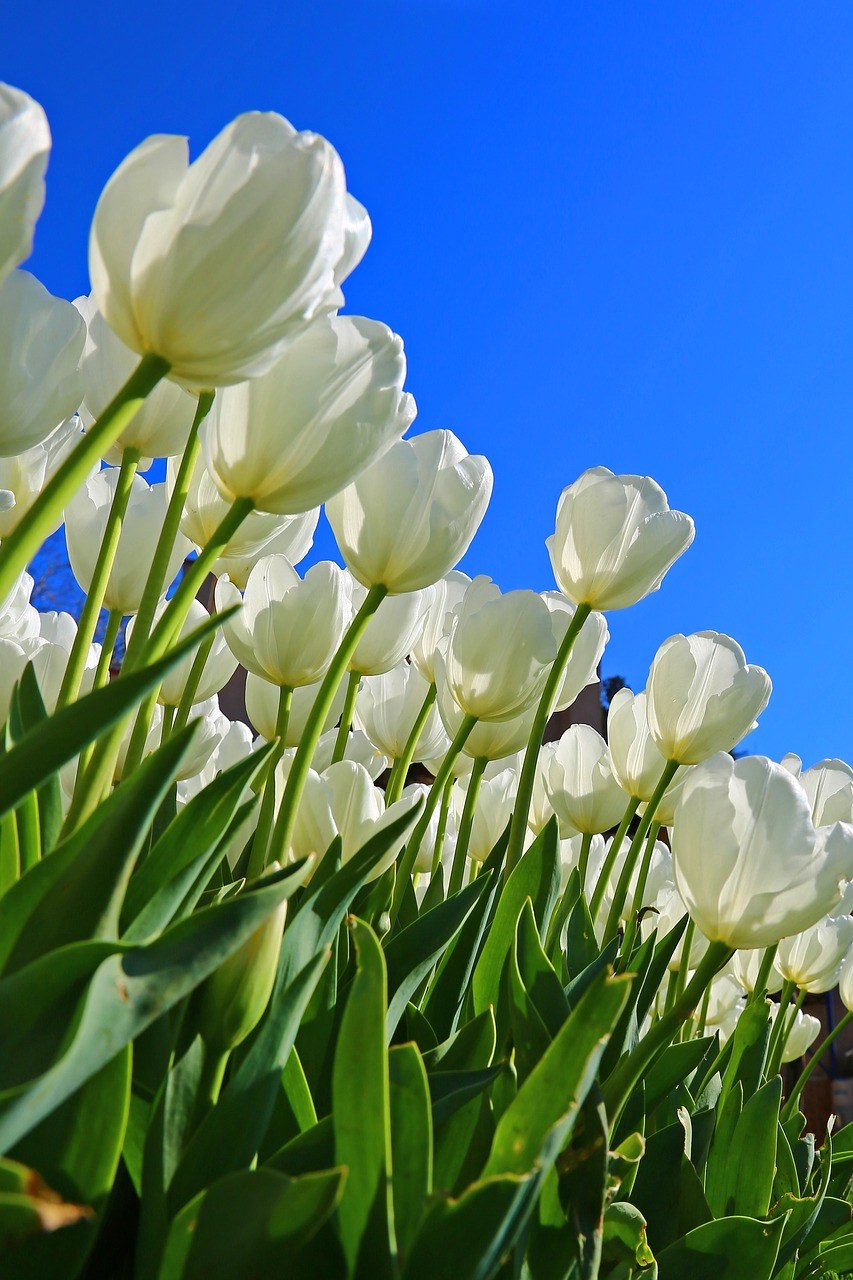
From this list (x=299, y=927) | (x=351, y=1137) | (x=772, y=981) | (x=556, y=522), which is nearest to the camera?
(x=351, y=1137)

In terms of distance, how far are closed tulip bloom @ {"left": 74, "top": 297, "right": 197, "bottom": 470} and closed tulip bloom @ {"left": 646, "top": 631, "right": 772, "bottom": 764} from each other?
510mm

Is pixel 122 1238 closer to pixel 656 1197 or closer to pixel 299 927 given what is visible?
pixel 299 927

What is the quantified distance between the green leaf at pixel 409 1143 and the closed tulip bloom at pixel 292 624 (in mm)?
416

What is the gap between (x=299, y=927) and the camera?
50 cm

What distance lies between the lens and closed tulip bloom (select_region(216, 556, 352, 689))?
2.63 feet

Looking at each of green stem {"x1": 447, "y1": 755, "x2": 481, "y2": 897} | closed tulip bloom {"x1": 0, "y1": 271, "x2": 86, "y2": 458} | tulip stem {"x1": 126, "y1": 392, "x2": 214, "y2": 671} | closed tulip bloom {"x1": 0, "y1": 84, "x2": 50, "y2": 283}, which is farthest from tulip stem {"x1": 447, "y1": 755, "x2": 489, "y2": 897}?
closed tulip bloom {"x1": 0, "y1": 84, "x2": 50, "y2": 283}

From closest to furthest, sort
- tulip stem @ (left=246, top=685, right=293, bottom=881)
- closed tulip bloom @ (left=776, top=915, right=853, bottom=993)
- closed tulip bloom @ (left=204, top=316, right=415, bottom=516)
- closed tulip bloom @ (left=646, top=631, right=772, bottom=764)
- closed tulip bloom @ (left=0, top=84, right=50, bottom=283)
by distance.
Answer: closed tulip bloom @ (left=0, top=84, right=50, bottom=283) < closed tulip bloom @ (left=204, top=316, right=415, bottom=516) < tulip stem @ (left=246, top=685, right=293, bottom=881) < closed tulip bloom @ (left=646, top=631, right=772, bottom=764) < closed tulip bloom @ (left=776, top=915, right=853, bottom=993)

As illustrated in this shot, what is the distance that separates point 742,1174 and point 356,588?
1.82 feet

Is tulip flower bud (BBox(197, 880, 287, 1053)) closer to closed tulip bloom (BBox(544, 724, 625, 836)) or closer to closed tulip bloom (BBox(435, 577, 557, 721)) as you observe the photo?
closed tulip bloom (BBox(435, 577, 557, 721))

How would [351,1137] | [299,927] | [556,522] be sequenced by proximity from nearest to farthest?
[351,1137]
[299,927]
[556,522]

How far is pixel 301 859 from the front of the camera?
1.27 feet

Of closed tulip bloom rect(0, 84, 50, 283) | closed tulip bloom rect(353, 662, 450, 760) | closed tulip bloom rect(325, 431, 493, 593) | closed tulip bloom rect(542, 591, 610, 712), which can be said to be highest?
closed tulip bloom rect(542, 591, 610, 712)

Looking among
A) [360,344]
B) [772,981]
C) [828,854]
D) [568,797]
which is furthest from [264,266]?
[772,981]

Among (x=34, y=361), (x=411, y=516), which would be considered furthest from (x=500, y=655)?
(x=34, y=361)
